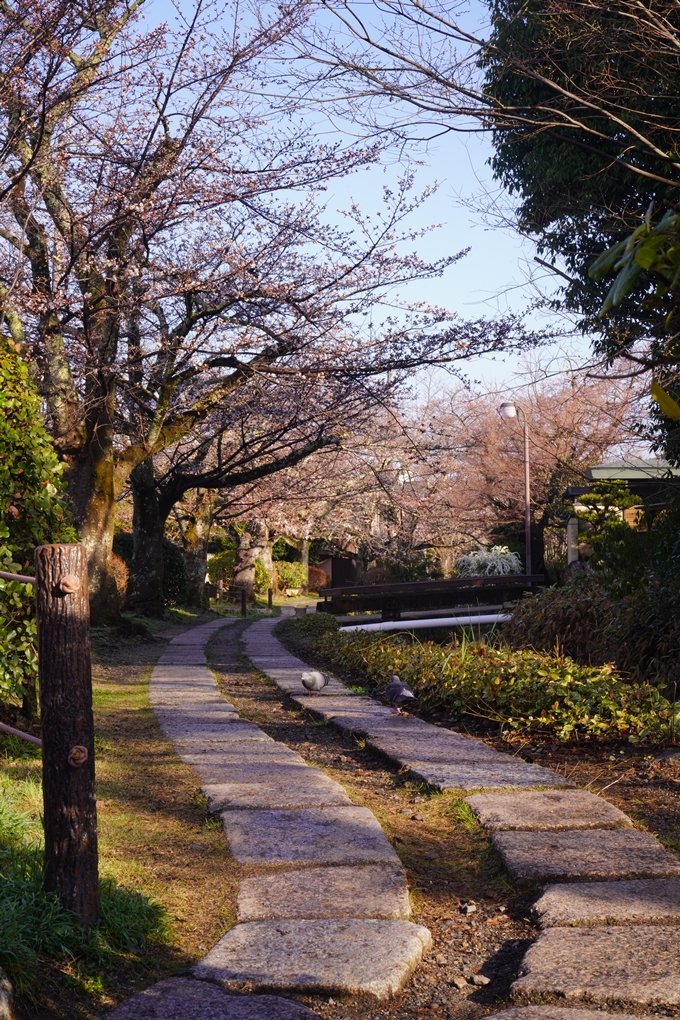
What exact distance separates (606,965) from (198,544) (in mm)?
17808

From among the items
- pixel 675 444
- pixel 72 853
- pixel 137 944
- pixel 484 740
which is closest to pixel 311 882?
pixel 137 944

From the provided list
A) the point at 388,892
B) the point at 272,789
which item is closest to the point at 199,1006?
the point at 388,892

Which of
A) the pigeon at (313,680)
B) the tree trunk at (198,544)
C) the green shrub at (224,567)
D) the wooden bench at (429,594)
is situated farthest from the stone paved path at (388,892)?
the green shrub at (224,567)

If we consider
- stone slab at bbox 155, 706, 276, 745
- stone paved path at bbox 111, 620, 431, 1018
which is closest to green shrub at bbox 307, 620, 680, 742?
stone slab at bbox 155, 706, 276, 745

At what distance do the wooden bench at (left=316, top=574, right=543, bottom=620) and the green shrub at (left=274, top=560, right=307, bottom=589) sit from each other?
66.6 feet

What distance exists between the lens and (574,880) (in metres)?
2.99

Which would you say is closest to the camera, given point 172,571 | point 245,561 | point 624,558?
point 624,558

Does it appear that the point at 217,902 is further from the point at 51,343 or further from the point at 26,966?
the point at 51,343

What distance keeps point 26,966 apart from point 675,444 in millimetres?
7245

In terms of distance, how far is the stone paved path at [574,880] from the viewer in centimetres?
218

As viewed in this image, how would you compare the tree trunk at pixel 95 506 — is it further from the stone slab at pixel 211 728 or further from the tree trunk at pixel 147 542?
the stone slab at pixel 211 728

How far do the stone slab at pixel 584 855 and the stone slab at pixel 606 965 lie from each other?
0.45 m

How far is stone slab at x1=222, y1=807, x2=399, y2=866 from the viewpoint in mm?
3191

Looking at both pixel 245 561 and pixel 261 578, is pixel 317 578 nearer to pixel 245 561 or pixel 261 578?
pixel 261 578
